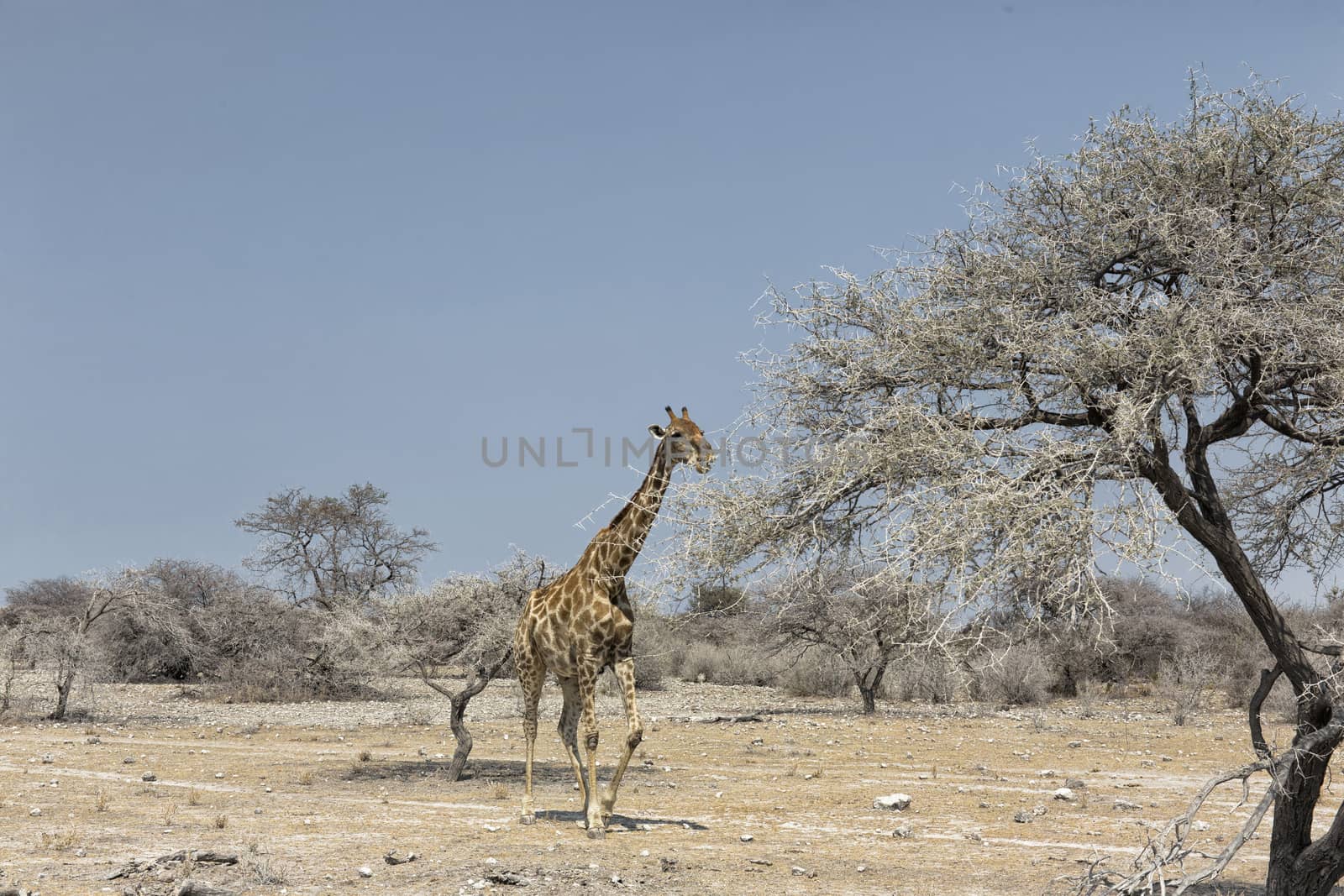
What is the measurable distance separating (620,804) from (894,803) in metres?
3.23

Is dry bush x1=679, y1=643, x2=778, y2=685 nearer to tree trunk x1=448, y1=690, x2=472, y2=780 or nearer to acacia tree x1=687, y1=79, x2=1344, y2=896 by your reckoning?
tree trunk x1=448, y1=690, x2=472, y2=780

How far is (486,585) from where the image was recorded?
651 inches

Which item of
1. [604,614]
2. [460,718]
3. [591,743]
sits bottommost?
[460,718]

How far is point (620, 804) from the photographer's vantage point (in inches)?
558

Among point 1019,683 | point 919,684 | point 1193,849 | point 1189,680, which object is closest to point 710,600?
point 1193,849

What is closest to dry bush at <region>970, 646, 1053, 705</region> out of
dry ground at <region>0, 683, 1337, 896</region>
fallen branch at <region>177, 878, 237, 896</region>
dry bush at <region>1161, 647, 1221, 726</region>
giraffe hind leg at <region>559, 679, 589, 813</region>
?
dry bush at <region>1161, 647, 1221, 726</region>

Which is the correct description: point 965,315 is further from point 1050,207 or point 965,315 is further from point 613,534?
point 613,534

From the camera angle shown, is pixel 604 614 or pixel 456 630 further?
pixel 456 630

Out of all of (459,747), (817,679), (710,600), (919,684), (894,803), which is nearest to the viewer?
(710,600)

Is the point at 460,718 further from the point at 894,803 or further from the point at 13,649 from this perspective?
the point at 13,649

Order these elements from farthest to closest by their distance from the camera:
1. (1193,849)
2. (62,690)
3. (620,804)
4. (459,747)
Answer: (62,690), (459,747), (620,804), (1193,849)

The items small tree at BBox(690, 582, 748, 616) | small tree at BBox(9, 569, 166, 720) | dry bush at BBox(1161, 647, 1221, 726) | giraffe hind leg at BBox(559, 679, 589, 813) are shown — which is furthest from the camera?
dry bush at BBox(1161, 647, 1221, 726)

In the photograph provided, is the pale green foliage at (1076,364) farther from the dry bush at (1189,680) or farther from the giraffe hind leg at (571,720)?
the dry bush at (1189,680)

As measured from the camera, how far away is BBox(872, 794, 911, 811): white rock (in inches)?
544
